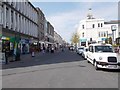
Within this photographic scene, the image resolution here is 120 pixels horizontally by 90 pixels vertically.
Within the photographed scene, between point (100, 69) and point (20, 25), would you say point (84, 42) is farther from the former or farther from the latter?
point (100, 69)

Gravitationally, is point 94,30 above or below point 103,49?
above

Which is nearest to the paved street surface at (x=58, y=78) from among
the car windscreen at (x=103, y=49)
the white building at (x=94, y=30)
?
the car windscreen at (x=103, y=49)

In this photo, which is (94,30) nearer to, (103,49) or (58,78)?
(103,49)

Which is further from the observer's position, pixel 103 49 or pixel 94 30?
pixel 94 30

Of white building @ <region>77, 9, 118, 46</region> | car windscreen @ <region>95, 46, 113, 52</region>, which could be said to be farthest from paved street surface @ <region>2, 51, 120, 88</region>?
white building @ <region>77, 9, 118, 46</region>

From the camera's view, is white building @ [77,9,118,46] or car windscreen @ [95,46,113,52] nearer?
car windscreen @ [95,46,113,52]

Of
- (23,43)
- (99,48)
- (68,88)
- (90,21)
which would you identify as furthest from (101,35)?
(68,88)

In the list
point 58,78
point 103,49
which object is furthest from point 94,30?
point 58,78

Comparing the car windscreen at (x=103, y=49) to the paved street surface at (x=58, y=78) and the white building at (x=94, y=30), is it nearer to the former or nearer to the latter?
the paved street surface at (x=58, y=78)

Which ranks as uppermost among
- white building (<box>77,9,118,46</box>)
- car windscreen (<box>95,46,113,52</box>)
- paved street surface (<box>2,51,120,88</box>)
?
white building (<box>77,9,118,46</box>)

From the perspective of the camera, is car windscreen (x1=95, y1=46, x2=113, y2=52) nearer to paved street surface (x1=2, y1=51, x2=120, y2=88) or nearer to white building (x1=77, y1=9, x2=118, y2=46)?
paved street surface (x1=2, y1=51, x2=120, y2=88)

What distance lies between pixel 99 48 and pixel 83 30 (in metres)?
71.6

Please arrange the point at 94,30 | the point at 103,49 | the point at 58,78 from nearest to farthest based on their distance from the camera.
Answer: the point at 58,78 < the point at 103,49 < the point at 94,30

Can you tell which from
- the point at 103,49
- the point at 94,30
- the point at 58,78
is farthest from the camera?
the point at 94,30
